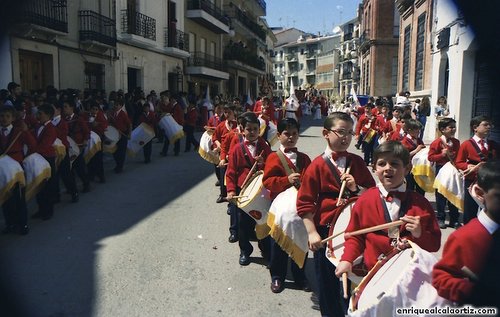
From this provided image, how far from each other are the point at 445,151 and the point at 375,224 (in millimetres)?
4125

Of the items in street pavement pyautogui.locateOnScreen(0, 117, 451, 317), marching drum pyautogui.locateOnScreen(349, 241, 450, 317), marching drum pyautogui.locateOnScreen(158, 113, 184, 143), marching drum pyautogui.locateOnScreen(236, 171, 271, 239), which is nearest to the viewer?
marching drum pyautogui.locateOnScreen(349, 241, 450, 317)

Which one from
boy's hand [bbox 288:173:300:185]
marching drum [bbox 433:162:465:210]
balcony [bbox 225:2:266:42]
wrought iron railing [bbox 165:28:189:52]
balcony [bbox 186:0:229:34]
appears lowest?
marching drum [bbox 433:162:465:210]

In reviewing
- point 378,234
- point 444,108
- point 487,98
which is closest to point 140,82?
point 444,108

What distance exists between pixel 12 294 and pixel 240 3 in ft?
123

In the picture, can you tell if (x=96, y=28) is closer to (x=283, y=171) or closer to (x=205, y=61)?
(x=205, y=61)

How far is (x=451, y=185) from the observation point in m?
6.20

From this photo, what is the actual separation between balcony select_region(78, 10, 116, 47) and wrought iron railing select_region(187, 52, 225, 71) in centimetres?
930

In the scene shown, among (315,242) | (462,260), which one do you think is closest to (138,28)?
(315,242)

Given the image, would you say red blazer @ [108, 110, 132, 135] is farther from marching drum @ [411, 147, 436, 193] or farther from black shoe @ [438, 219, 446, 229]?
black shoe @ [438, 219, 446, 229]

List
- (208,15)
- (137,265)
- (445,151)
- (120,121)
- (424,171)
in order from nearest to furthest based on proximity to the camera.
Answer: (137,265)
(445,151)
(424,171)
(120,121)
(208,15)

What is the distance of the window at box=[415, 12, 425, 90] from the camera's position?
19.2 meters

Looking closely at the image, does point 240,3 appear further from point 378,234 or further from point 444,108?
point 378,234

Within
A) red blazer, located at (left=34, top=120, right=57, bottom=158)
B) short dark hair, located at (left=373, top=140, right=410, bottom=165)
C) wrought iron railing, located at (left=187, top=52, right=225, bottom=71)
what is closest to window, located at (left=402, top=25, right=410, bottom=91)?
wrought iron railing, located at (left=187, top=52, right=225, bottom=71)

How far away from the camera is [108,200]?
799cm
